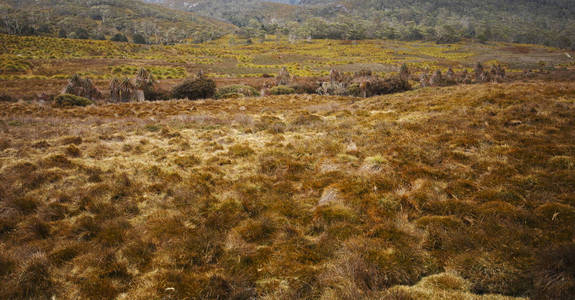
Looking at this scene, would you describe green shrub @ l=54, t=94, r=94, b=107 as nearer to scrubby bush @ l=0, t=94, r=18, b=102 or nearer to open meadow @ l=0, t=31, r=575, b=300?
scrubby bush @ l=0, t=94, r=18, b=102

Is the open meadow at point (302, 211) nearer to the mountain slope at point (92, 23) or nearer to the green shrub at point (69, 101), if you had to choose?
the green shrub at point (69, 101)

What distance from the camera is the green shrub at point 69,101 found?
23.7 meters

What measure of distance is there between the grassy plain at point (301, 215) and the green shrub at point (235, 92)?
2176cm

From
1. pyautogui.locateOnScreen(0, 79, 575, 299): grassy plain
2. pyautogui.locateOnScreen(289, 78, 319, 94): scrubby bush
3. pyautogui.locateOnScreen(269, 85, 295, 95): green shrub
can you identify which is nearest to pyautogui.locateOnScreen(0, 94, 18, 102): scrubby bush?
pyautogui.locateOnScreen(0, 79, 575, 299): grassy plain

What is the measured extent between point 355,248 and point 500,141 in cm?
827

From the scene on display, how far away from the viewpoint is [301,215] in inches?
250

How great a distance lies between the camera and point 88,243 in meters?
5.19

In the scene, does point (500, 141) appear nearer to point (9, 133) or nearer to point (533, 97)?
point (533, 97)

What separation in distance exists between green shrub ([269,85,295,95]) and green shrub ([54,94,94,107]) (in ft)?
66.8

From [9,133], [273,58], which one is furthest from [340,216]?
[273,58]

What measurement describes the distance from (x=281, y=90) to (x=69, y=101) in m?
23.2

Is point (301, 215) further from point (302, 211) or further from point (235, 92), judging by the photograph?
point (235, 92)

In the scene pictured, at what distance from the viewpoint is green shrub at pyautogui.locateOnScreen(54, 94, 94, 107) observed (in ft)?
77.9

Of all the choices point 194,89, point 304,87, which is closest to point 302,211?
point 194,89
